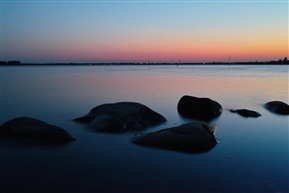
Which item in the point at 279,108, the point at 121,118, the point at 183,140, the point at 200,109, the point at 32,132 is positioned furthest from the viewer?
the point at 279,108

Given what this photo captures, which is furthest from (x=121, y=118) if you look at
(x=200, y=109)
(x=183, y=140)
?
(x=200, y=109)

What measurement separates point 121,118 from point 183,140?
3.79m

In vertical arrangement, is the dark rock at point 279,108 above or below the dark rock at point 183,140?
below

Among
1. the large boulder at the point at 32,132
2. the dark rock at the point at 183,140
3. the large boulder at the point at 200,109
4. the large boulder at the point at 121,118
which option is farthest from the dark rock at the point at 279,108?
the large boulder at the point at 32,132

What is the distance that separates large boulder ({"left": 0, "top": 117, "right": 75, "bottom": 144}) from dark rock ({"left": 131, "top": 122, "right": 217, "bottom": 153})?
9.27 ft

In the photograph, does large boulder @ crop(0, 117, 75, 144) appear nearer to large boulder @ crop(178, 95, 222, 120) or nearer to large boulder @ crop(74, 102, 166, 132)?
large boulder @ crop(74, 102, 166, 132)

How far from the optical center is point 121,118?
13.0 m

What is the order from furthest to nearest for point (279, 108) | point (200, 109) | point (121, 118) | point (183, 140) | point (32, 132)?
→ point (279, 108) → point (200, 109) → point (121, 118) → point (32, 132) → point (183, 140)

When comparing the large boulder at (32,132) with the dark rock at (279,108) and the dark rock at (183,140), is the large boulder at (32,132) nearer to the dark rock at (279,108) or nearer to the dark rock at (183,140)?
the dark rock at (183,140)

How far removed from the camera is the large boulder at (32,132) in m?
10.6

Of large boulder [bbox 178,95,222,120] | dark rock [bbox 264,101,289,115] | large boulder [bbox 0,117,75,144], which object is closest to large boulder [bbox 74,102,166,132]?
large boulder [bbox 0,117,75,144]

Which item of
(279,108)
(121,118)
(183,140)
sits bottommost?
(279,108)

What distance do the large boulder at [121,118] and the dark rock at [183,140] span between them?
6.27ft

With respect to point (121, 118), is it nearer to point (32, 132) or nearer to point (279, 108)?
point (32, 132)
